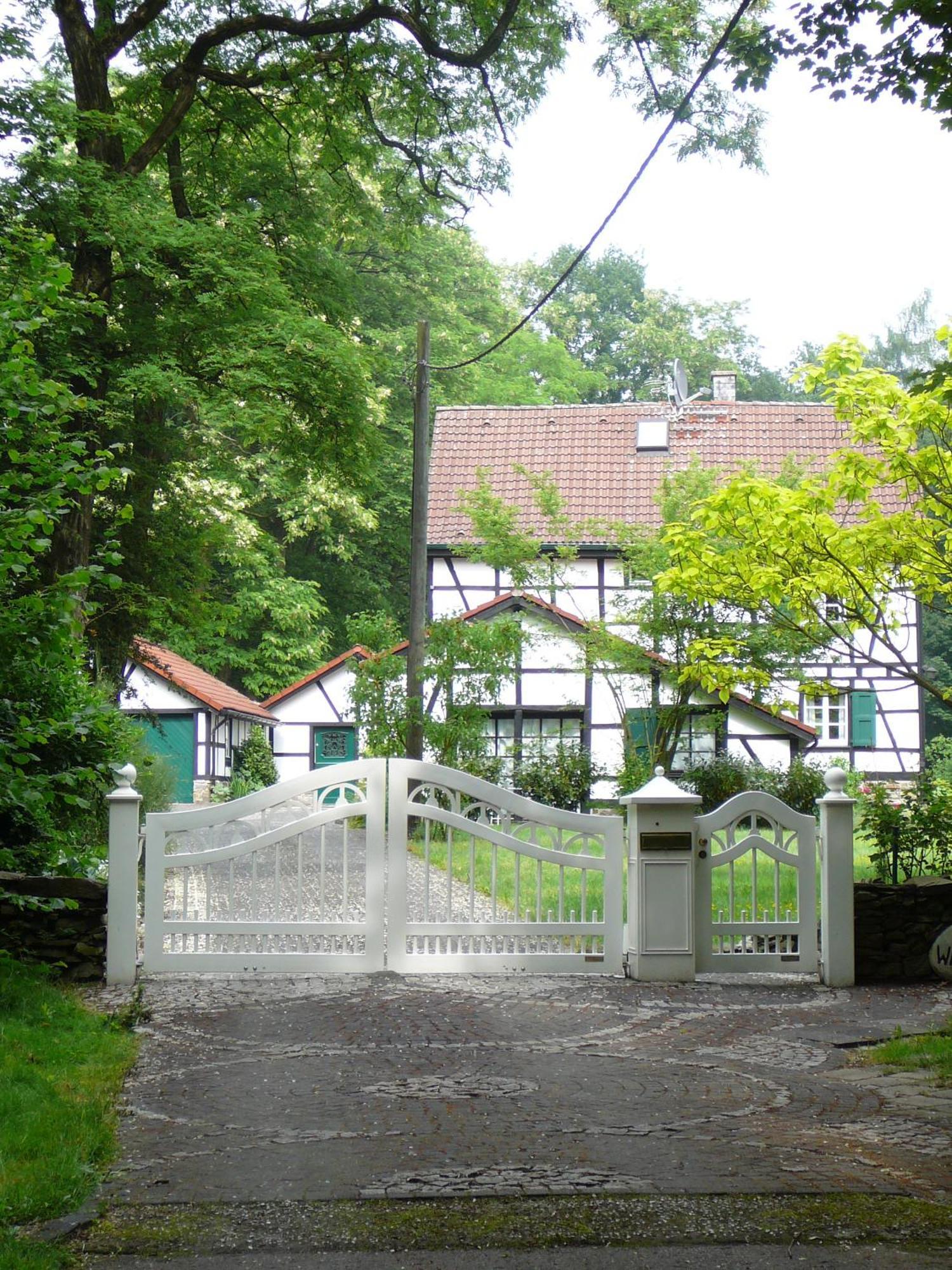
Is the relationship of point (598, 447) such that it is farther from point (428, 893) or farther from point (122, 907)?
point (122, 907)

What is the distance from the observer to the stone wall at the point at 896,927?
10727mm

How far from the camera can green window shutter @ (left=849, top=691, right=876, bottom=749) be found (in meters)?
32.3

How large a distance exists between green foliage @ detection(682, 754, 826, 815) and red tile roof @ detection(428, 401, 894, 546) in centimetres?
852

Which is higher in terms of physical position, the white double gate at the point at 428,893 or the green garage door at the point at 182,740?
the green garage door at the point at 182,740

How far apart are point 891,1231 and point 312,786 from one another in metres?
6.54

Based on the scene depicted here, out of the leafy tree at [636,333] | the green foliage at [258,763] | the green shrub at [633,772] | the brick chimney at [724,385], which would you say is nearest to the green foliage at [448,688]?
the green shrub at [633,772]

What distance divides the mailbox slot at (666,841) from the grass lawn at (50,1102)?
4015 mm

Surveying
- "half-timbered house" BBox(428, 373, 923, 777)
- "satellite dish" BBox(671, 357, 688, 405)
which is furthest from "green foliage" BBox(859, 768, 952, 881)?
"satellite dish" BBox(671, 357, 688, 405)

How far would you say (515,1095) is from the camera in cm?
645

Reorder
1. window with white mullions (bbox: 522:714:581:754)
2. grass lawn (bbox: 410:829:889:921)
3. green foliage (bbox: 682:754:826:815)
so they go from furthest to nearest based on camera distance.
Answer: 1. window with white mullions (bbox: 522:714:581:754)
2. green foliage (bbox: 682:754:826:815)
3. grass lawn (bbox: 410:829:889:921)

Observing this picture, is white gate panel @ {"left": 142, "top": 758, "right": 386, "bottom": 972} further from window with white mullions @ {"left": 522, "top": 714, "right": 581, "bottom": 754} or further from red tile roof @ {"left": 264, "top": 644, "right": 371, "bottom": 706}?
red tile roof @ {"left": 264, "top": 644, "right": 371, "bottom": 706}

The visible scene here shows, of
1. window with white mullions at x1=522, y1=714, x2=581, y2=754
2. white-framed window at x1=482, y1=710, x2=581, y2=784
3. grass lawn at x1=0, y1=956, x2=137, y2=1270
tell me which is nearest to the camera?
grass lawn at x1=0, y1=956, x2=137, y2=1270

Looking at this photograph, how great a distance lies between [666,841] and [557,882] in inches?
305

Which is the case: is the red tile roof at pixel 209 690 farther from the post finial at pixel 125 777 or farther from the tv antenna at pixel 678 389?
the post finial at pixel 125 777
